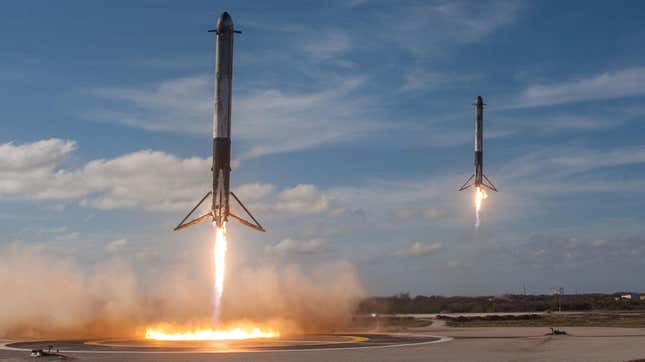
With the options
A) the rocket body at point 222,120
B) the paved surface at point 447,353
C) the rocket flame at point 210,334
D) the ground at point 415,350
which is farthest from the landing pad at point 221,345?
the rocket body at point 222,120

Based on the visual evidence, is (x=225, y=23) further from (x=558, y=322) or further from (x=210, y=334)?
(x=558, y=322)

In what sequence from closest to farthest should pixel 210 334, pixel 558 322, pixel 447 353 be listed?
pixel 447 353
pixel 210 334
pixel 558 322

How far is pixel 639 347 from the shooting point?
42031mm

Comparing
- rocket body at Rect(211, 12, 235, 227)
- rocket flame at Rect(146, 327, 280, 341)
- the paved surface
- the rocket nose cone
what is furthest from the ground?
the rocket nose cone

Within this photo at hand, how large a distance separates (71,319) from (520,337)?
31563 millimetres

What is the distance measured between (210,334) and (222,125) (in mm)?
14457

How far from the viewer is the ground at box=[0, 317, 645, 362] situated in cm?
3588

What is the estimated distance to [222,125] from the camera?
4888 cm

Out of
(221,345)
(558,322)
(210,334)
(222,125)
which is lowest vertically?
(558,322)

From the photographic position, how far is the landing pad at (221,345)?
41156 millimetres

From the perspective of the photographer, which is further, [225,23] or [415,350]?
[225,23]

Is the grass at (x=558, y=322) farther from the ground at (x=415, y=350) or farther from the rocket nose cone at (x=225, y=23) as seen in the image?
the rocket nose cone at (x=225, y=23)

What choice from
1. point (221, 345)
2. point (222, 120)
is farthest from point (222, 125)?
point (221, 345)

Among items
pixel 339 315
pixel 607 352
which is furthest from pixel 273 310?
pixel 607 352
